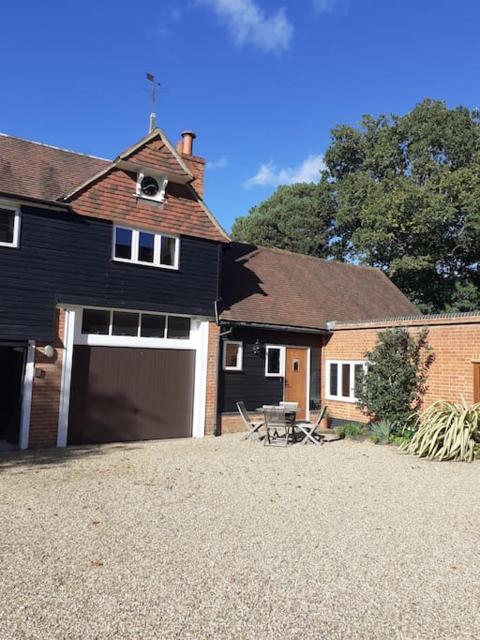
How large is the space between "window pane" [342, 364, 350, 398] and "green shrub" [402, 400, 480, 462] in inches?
164

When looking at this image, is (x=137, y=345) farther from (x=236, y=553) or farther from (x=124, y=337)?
(x=236, y=553)

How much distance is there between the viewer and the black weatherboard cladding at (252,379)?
14547 mm

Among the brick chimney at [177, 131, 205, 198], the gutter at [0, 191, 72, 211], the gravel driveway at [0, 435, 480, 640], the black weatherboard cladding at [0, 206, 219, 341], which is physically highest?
the brick chimney at [177, 131, 205, 198]

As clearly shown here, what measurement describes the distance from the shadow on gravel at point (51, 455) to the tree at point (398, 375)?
6.56 m

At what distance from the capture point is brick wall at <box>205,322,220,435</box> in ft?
45.4

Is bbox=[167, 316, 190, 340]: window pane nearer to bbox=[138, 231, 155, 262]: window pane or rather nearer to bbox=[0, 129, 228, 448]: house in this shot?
bbox=[0, 129, 228, 448]: house

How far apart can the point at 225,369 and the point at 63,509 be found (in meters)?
8.09

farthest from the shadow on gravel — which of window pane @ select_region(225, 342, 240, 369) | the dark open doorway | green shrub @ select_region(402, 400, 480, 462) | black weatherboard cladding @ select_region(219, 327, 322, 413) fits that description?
green shrub @ select_region(402, 400, 480, 462)

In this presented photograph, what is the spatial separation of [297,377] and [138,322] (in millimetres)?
5689

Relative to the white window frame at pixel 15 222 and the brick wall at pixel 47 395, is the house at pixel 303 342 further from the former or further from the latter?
the white window frame at pixel 15 222

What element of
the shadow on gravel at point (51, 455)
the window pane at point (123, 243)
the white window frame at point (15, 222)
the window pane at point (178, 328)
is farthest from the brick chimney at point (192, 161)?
the shadow on gravel at point (51, 455)

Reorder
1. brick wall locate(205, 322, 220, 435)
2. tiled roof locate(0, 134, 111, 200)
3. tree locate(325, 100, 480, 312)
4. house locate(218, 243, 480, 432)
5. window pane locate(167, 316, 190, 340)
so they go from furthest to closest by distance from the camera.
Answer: tree locate(325, 100, 480, 312), brick wall locate(205, 322, 220, 435), window pane locate(167, 316, 190, 340), house locate(218, 243, 480, 432), tiled roof locate(0, 134, 111, 200)

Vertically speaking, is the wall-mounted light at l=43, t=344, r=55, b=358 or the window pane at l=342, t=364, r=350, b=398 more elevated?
the wall-mounted light at l=43, t=344, r=55, b=358

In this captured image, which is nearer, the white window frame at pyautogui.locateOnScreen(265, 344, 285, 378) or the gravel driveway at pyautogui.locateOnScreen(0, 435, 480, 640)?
the gravel driveway at pyautogui.locateOnScreen(0, 435, 480, 640)
